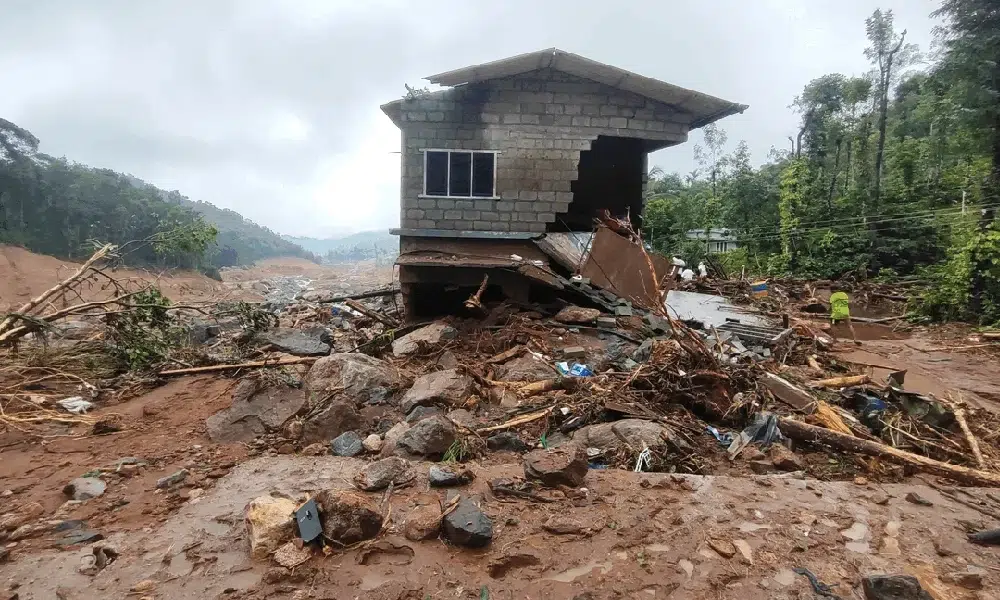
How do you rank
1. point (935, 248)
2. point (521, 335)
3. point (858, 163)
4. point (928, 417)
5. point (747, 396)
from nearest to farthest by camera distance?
point (928, 417), point (747, 396), point (521, 335), point (935, 248), point (858, 163)

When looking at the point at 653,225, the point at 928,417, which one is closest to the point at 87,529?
the point at 928,417

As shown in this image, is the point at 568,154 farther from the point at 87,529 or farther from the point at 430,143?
the point at 87,529

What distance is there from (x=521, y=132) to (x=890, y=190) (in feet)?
55.9

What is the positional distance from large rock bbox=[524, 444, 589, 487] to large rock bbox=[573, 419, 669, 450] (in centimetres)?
70

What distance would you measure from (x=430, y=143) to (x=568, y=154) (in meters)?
2.46

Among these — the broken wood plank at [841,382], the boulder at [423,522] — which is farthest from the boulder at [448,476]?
the broken wood plank at [841,382]

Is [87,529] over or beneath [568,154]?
beneath

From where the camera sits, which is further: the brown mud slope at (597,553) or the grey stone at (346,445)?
the grey stone at (346,445)

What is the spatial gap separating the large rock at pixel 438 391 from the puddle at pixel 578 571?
8.60 ft

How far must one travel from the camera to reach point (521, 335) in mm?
6930

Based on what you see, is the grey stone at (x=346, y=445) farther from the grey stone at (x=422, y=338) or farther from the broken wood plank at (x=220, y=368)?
the grey stone at (x=422, y=338)

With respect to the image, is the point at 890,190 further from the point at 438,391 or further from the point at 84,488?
the point at 84,488

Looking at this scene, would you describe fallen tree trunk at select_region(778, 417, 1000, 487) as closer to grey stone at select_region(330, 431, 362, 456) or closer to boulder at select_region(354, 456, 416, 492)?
boulder at select_region(354, 456, 416, 492)

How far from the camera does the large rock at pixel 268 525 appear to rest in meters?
2.42
